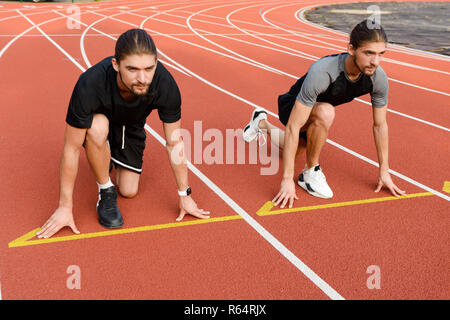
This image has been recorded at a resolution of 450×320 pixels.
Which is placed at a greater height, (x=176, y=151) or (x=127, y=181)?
(x=176, y=151)

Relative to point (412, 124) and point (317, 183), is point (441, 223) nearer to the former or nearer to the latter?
point (317, 183)

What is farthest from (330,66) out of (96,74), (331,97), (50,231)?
(50,231)

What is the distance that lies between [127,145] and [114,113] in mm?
477

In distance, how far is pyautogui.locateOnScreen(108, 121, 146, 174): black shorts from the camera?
335cm

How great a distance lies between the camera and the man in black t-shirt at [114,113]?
2535mm

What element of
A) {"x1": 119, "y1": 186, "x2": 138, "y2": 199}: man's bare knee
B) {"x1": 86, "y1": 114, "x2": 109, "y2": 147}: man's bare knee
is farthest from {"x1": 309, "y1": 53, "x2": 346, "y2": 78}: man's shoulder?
{"x1": 119, "y1": 186, "x2": 138, "y2": 199}: man's bare knee

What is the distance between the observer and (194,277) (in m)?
2.62

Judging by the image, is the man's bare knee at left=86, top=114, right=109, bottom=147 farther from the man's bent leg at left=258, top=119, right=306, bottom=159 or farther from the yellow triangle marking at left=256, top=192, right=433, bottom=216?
the man's bent leg at left=258, top=119, right=306, bottom=159

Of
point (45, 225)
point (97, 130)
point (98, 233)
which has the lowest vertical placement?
point (98, 233)

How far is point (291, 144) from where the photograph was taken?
3.37m

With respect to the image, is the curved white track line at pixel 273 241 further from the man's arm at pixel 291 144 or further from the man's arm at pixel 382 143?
the man's arm at pixel 382 143

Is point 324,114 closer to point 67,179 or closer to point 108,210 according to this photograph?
point 108,210

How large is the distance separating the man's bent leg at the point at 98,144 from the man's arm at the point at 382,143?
2119 millimetres
